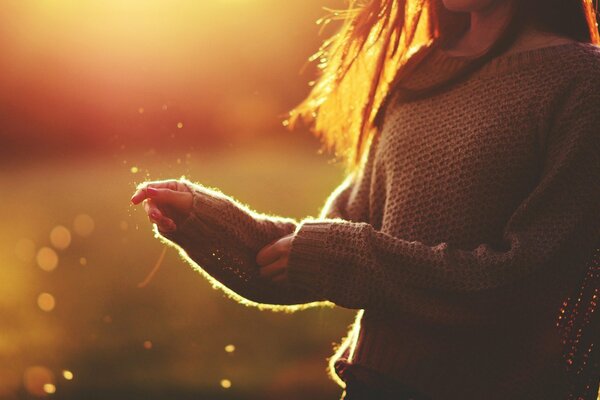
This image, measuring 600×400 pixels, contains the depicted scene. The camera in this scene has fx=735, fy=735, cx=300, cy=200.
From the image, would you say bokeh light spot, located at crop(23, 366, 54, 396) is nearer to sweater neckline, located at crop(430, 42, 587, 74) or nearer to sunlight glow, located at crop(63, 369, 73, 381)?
sunlight glow, located at crop(63, 369, 73, 381)

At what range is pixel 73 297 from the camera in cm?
472

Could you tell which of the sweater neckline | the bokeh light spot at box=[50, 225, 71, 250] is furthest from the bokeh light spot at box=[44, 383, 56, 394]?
the sweater neckline

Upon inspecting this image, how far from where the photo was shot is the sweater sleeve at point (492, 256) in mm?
1224

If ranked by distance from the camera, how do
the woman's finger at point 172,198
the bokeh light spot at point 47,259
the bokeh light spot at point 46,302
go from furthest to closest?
the bokeh light spot at point 47,259 → the bokeh light spot at point 46,302 → the woman's finger at point 172,198

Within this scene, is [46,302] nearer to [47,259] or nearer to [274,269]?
[47,259]

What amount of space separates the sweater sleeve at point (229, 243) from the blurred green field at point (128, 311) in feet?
5.10

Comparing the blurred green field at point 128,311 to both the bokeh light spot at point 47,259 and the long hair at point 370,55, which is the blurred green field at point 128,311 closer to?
the bokeh light spot at point 47,259

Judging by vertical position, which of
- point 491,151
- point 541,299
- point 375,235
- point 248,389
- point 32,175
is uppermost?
point 491,151

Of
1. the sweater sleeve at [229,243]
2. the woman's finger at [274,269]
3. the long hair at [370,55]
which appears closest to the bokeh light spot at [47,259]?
the long hair at [370,55]

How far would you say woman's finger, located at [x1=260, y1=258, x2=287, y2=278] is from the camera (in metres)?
1.35

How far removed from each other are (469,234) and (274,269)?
36cm

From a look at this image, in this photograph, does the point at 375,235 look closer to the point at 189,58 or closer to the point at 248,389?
the point at 248,389

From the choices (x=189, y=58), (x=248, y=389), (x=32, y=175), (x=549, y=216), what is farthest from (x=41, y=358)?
(x=549, y=216)

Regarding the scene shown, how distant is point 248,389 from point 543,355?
107 inches
